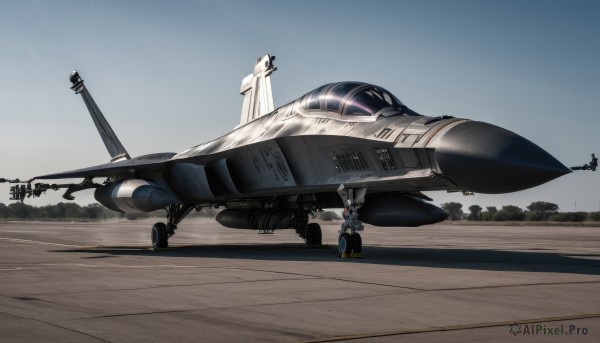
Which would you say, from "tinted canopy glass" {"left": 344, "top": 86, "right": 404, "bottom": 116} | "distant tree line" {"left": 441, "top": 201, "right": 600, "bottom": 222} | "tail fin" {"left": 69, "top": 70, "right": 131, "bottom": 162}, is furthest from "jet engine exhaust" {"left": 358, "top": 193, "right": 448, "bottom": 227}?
"distant tree line" {"left": 441, "top": 201, "right": 600, "bottom": 222}

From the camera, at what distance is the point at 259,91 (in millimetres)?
21938

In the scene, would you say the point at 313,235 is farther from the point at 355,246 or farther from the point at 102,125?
the point at 102,125

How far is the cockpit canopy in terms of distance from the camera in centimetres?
1383

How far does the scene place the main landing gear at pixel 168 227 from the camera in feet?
64.0

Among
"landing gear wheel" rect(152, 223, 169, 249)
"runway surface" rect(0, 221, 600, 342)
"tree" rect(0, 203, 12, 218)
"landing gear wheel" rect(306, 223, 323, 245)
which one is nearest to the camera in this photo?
"runway surface" rect(0, 221, 600, 342)

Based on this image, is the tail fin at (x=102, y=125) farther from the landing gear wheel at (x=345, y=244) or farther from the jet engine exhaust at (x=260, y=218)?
the landing gear wheel at (x=345, y=244)

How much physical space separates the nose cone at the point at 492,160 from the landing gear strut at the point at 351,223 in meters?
2.75

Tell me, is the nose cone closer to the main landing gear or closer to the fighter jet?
the fighter jet

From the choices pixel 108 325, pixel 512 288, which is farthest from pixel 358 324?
pixel 512 288

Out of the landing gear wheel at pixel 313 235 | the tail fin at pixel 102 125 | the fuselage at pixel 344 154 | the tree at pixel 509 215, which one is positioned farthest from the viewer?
the tree at pixel 509 215

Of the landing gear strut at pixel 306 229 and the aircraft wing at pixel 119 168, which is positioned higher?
the aircraft wing at pixel 119 168

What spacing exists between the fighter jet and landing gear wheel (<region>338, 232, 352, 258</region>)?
0.03m

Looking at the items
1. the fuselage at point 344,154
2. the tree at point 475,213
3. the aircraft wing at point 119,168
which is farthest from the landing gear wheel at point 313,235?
the tree at point 475,213

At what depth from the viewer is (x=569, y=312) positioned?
656cm
